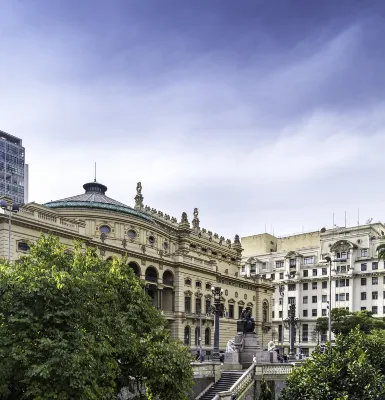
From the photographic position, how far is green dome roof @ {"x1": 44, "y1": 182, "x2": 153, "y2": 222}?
67.3m

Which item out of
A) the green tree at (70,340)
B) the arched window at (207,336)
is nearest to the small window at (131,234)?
the arched window at (207,336)

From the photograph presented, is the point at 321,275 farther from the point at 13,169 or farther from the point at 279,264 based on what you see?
the point at 13,169

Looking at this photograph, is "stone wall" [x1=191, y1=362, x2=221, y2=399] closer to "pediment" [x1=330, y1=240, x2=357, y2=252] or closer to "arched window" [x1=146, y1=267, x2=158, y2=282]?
"arched window" [x1=146, y1=267, x2=158, y2=282]

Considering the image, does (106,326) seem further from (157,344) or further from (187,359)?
(187,359)

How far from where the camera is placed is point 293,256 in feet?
362

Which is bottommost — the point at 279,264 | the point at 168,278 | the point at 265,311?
the point at 265,311

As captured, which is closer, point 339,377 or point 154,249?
point 339,377

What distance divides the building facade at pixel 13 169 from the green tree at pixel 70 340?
101m

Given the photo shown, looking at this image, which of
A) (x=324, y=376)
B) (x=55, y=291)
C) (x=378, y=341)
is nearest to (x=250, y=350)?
(x=378, y=341)

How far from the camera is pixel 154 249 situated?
67812 millimetres

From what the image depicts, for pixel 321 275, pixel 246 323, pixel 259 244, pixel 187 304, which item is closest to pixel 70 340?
pixel 246 323

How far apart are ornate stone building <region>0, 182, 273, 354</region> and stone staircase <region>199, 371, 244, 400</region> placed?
23346mm

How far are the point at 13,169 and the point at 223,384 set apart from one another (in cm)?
10078

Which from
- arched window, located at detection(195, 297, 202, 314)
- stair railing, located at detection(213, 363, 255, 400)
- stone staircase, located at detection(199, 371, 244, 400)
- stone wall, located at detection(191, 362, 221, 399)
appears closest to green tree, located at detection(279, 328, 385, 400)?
stair railing, located at detection(213, 363, 255, 400)
